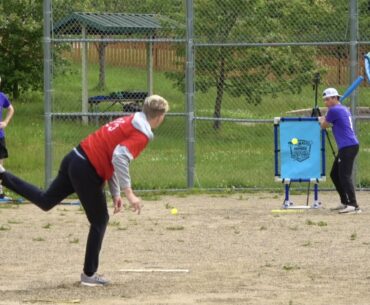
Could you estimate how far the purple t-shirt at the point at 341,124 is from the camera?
48.3ft

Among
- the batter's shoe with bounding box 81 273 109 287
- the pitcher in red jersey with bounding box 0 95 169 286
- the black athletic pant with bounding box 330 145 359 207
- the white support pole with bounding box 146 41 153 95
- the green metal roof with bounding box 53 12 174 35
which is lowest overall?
the batter's shoe with bounding box 81 273 109 287

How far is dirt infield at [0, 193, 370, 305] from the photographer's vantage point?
9.39 metres

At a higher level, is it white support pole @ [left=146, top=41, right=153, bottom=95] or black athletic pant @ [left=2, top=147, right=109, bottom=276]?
white support pole @ [left=146, top=41, right=153, bottom=95]

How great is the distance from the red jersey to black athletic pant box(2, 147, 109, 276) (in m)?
0.06

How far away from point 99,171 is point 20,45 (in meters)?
16.7

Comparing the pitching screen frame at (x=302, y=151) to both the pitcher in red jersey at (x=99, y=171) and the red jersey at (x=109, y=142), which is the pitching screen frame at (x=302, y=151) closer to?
the pitcher in red jersey at (x=99, y=171)

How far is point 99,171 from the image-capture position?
948cm

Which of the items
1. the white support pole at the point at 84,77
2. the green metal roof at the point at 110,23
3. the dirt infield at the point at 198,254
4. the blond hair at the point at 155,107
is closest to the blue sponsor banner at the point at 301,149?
the dirt infield at the point at 198,254

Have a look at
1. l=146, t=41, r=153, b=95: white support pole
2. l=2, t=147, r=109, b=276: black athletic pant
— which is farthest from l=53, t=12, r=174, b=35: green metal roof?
l=2, t=147, r=109, b=276: black athletic pant

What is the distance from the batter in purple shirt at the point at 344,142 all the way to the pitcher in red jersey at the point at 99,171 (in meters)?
5.67

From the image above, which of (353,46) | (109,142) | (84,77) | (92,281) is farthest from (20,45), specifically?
(109,142)

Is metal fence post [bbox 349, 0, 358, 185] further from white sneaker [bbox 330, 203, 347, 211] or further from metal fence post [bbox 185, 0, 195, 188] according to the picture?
metal fence post [bbox 185, 0, 195, 188]

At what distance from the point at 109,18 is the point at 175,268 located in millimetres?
7503

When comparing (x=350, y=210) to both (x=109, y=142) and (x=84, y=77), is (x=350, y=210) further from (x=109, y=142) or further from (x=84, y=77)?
(x=109, y=142)
